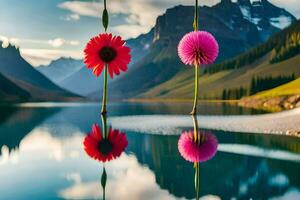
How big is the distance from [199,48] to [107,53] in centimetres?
143

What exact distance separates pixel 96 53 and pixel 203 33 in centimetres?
167

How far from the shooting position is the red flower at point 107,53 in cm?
630

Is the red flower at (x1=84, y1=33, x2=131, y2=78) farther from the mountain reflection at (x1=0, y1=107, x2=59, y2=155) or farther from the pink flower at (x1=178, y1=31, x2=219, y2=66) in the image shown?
the mountain reflection at (x1=0, y1=107, x2=59, y2=155)

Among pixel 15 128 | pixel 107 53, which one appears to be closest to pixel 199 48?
pixel 107 53

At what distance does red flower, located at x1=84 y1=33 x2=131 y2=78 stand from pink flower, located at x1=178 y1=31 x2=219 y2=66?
0.82m

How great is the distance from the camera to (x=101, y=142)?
8258 millimetres

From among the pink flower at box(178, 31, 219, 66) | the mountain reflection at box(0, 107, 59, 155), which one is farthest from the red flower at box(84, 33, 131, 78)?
the mountain reflection at box(0, 107, 59, 155)

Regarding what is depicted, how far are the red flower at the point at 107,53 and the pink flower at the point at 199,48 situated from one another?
0.82 meters

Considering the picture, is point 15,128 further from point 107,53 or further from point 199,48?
point 199,48

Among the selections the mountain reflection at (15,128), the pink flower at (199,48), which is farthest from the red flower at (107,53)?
the mountain reflection at (15,128)

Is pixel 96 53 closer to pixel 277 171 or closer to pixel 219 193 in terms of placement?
pixel 219 193

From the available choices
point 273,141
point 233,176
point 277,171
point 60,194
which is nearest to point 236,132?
point 273,141

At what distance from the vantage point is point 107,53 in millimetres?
6520

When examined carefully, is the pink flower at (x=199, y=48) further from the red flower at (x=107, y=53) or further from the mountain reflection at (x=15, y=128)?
the mountain reflection at (x=15, y=128)
